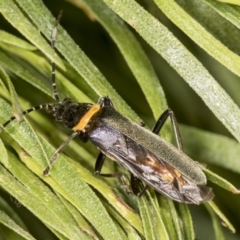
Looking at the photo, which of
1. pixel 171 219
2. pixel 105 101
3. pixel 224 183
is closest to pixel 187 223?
pixel 171 219

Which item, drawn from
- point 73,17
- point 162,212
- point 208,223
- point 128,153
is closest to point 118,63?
point 73,17

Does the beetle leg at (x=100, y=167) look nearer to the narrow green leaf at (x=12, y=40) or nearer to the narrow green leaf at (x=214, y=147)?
the narrow green leaf at (x=214, y=147)

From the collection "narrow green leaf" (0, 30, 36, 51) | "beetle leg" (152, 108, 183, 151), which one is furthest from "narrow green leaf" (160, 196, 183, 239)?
"narrow green leaf" (0, 30, 36, 51)

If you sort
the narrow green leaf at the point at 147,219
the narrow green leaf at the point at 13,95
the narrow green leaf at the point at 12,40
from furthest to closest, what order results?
the narrow green leaf at the point at 12,40 → the narrow green leaf at the point at 147,219 → the narrow green leaf at the point at 13,95

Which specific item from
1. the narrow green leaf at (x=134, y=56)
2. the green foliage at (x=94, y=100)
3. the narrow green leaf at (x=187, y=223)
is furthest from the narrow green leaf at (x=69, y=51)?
the narrow green leaf at (x=187, y=223)

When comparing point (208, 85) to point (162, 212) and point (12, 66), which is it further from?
point (12, 66)

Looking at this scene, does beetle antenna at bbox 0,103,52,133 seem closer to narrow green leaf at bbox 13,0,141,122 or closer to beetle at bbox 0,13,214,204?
beetle at bbox 0,13,214,204

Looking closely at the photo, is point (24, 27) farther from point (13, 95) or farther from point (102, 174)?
point (102, 174)
